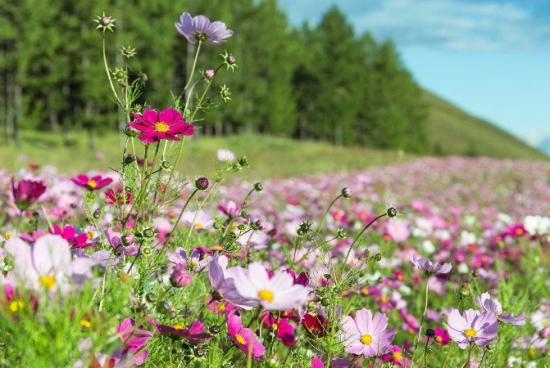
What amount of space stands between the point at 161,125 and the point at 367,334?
0.70m

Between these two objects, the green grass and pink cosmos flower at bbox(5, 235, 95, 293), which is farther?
the green grass

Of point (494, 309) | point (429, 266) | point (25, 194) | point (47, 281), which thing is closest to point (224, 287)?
point (47, 281)

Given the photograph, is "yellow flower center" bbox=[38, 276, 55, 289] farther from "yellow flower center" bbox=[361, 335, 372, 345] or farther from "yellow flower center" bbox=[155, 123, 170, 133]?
"yellow flower center" bbox=[361, 335, 372, 345]

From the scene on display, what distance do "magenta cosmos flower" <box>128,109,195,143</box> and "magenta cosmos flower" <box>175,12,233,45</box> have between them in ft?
0.89

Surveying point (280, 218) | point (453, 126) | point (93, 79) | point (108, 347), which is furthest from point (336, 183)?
point (453, 126)

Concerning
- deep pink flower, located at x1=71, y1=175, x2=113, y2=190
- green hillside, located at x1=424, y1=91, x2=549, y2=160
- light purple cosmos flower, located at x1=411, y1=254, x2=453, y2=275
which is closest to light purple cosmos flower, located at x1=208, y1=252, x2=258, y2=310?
light purple cosmos flower, located at x1=411, y1=254, x2=453, y2=275

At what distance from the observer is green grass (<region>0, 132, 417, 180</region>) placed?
481 inches

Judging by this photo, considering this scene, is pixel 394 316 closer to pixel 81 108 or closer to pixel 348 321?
pixel 348 321

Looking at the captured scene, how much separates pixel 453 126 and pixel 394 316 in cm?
7381

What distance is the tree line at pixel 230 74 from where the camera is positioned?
1689cm

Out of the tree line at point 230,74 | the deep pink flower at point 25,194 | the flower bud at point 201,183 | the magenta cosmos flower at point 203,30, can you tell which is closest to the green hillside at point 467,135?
the tree line at point 230,74

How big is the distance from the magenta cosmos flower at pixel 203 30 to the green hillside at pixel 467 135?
5774cm

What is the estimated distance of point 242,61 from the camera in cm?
2328

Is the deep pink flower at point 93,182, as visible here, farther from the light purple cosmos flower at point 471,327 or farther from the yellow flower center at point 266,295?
the light purple cosmos flower at point 471,327
